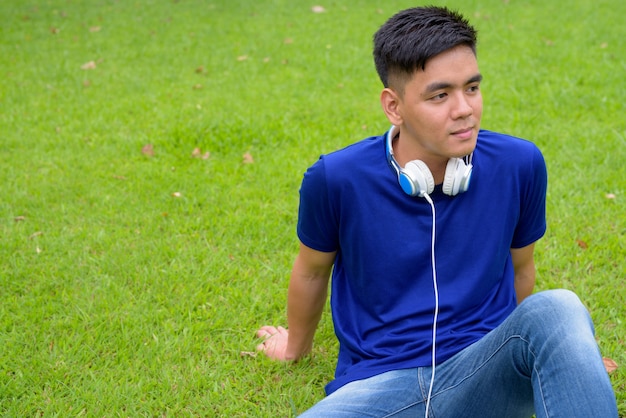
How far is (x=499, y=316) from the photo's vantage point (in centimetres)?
258

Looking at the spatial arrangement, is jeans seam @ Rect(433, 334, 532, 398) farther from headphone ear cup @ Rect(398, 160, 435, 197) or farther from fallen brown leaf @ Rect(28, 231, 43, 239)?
fallen brown leaf @ Rect(28, 231, 43, 239)

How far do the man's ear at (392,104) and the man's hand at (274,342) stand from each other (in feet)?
4.15

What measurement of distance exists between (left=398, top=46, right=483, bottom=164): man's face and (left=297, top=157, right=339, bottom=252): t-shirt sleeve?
0.38m

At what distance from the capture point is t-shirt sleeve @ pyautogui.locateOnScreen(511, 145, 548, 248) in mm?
2530

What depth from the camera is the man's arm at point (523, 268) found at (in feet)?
9.04

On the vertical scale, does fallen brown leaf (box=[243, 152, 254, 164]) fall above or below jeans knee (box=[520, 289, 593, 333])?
below

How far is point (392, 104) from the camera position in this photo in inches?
101

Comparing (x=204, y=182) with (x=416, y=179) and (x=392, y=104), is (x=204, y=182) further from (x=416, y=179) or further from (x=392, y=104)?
(x=416, y=179)

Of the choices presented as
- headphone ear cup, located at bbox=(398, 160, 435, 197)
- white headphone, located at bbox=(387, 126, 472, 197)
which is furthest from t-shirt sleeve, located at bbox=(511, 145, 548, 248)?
headphone ear cup, located at bbox=(398, 160, 435, 197)

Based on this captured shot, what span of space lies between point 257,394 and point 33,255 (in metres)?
1.80

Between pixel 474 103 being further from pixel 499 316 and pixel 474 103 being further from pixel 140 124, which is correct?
pixel 140 124

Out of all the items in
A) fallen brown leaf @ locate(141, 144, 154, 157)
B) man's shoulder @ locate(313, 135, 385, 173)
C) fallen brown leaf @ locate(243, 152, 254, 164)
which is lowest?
fallen brown leaf @ locate(141, 144, 154, 157)

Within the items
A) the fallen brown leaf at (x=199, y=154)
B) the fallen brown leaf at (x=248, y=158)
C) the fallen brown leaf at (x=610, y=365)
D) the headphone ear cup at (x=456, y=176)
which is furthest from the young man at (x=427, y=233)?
the fallen brown leaf at (x=199, y=154)

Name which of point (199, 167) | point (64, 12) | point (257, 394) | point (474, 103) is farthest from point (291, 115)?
point (64, 12)
